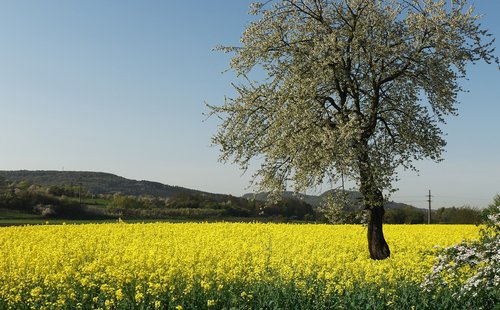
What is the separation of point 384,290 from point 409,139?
889cm

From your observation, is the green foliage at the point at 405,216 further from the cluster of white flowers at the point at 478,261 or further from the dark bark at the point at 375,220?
the cluster of white flowers at the point at 478,261

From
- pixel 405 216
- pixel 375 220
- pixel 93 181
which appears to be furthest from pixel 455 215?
pixel 93 181

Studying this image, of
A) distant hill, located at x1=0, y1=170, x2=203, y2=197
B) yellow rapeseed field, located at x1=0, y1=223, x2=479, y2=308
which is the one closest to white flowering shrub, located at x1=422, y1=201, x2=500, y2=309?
yellow rapeseed field, located at x1=0, y1=223, x2=479, y2=308

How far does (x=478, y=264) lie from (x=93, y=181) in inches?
4381

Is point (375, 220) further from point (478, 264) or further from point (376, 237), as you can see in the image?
point (478, 264)

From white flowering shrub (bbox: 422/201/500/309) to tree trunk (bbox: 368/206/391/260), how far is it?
7.06m

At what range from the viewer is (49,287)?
13.4 m

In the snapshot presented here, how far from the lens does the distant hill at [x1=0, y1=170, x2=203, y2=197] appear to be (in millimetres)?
102875

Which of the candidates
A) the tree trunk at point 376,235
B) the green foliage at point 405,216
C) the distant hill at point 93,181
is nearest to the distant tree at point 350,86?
the tree trunk at point 376,235

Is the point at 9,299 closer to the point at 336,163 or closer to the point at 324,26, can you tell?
the point at 336,163

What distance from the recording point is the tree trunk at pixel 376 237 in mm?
20406

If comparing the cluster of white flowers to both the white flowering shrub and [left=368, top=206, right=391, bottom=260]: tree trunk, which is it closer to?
the white flowering shrub

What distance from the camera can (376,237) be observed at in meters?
20.5

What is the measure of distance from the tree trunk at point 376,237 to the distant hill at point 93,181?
79.9 meters
